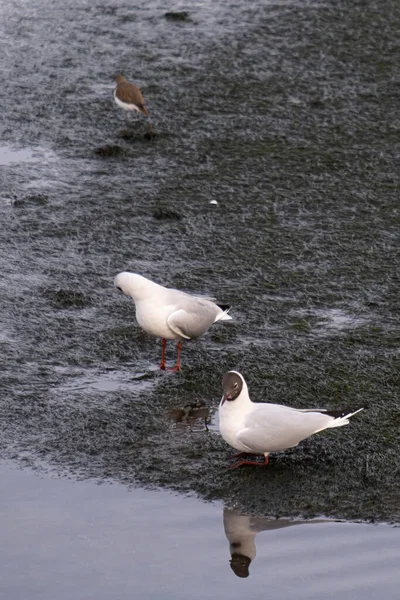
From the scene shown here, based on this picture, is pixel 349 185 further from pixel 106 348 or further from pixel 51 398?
pixel 51 398

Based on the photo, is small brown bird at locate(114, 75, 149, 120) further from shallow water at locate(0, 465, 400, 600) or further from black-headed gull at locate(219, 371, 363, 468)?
shallow water at locate(0, 465, 400, 600)

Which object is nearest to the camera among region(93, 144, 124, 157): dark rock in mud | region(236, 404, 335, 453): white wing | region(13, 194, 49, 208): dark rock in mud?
region(236, 404, 335, 453): white wing

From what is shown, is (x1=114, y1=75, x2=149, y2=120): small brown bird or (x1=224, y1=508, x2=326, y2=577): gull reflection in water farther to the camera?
(x1=114, y1=75, x2=149, y2=120): small brown bird

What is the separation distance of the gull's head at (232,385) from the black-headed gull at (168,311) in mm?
1183

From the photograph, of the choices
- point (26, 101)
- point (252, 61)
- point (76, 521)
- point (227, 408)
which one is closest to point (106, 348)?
point (227, 408)

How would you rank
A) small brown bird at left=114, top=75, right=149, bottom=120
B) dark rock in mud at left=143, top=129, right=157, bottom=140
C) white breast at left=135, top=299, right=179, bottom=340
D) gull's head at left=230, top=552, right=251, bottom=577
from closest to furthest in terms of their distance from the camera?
gull's head at left=230, top=552, right=251, bottom=577 → white breast at left=135, top=299, right=179, bottom=340 → dark rock in mud at left=143, top=129, right=157, bottom=140 → small brown bird at left=114, top=75, right=149, bottom=120

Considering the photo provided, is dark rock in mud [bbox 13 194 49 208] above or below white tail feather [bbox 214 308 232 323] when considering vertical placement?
below

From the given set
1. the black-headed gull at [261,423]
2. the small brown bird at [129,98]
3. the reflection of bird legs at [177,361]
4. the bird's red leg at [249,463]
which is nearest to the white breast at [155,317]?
the reflection of bird legs at [177,361]

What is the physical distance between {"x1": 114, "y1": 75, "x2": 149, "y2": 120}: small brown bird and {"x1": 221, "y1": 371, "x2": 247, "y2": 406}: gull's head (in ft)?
18.8

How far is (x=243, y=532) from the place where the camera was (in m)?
5.70

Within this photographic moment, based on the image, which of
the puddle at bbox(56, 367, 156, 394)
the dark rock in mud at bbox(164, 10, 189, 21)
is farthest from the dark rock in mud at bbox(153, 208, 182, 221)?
the dark rock in mud at bbox(164, 10, 189, 21)

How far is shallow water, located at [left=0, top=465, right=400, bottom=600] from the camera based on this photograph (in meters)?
5.19

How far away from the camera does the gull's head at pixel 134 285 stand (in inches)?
293

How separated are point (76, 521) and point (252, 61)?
8653mm
